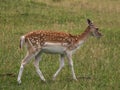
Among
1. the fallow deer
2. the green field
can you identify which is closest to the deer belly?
the fallow deer

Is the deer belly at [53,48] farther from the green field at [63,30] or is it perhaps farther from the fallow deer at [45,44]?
the green field at [63,30]

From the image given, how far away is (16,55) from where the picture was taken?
11.0 metres

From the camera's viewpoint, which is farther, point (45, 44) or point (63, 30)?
point (63, 30)

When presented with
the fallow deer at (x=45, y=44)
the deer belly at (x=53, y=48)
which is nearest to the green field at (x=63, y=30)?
the fallow deer at (x=45, y=44)

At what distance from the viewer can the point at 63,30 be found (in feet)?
51.4

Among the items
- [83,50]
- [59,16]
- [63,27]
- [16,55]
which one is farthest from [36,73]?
[59,16]

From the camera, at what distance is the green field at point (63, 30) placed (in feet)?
29.0

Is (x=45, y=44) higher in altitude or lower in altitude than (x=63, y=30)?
higher

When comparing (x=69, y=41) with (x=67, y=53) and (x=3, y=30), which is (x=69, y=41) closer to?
(x=67, y=53)

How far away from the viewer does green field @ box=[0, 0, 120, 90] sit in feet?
29.0

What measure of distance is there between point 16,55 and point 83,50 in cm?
196

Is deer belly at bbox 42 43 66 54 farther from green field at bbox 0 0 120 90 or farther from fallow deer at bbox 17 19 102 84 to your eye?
green field at bbox 0 0 120 90

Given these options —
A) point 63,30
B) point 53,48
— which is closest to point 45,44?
point 53,48

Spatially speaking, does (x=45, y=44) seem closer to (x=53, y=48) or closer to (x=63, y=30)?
(x=53, y=48)
